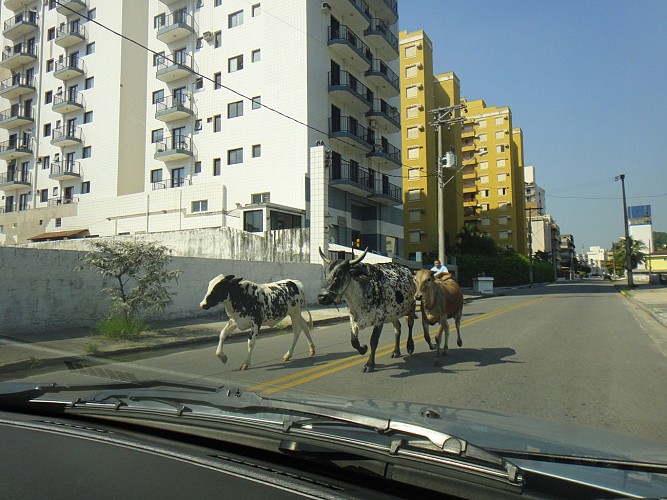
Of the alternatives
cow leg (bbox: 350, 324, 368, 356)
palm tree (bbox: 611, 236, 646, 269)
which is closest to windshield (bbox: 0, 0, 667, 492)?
cow leg (bbox: 350, 324, 368, 356)

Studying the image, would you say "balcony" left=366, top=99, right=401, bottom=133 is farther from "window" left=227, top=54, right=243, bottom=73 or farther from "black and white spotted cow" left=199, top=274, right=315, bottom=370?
"black and white spotted cow" left=199, top=274, right=315, bottom=370

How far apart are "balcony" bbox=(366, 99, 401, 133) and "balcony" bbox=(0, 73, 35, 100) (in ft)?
119

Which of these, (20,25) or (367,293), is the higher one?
(20,25)

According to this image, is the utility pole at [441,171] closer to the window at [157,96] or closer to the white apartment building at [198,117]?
the white apartment building at [198,117]

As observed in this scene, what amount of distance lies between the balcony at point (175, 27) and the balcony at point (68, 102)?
37.5 ft

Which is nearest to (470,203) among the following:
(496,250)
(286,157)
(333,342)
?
(496,250)

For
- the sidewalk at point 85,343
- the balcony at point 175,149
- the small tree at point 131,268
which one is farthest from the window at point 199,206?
the small tree at point 131,268

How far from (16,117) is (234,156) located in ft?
96.7

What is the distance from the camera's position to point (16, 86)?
1984 inches

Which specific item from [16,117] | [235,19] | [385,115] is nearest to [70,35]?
[16,117]

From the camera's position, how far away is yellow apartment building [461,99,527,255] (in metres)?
80.6

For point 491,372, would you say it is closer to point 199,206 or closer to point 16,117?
point 199,206

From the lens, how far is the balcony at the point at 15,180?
5053cm

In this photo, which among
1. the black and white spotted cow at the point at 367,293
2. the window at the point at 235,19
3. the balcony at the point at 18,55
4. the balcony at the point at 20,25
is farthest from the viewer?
the balcony at the point at 18,55
